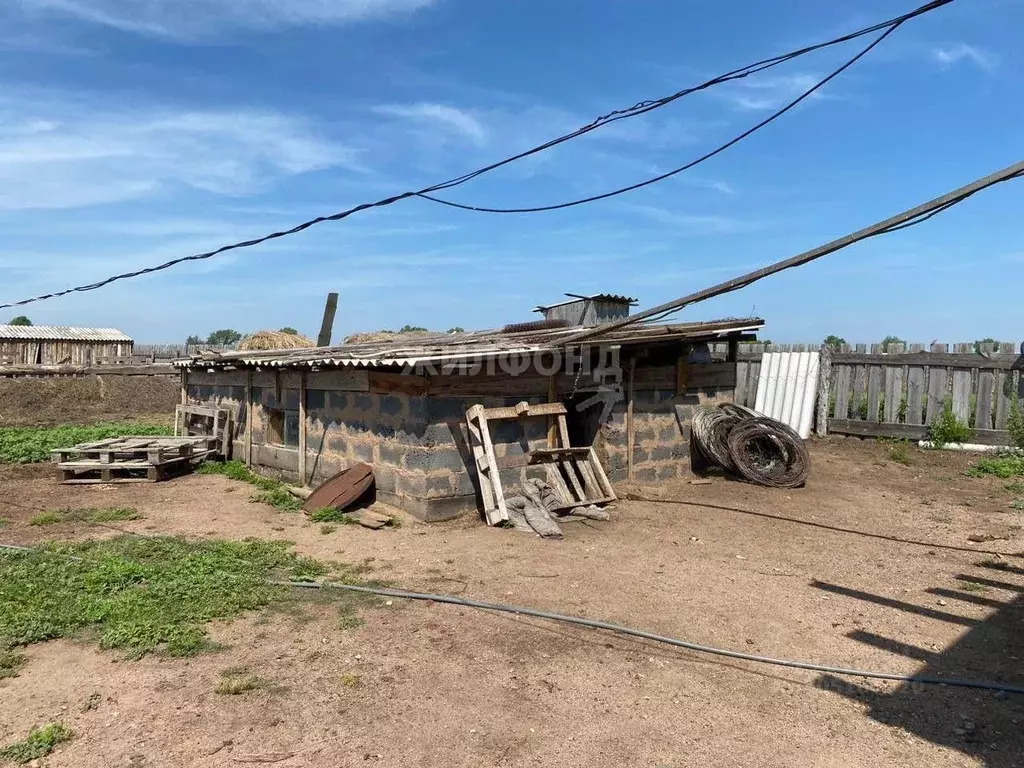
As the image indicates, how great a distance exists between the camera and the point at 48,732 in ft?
12.2

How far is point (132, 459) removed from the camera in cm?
1209

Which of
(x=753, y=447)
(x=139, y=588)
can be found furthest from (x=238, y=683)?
(x=753, y=447)

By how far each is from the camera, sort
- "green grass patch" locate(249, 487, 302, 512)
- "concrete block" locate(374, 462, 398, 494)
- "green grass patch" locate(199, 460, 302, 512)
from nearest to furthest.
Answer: "concrete block" locate(374, 462, 398, 494) < "green grass patch" locate(249, 487, 302, 512) < "green grass patch" locate(199, 460, 302, 512)

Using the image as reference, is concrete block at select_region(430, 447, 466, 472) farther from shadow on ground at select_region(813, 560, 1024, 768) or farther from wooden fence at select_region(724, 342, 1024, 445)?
wooden fence at select_region(724, 342, 1024, 445)

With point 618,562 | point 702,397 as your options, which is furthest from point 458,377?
point 702,397

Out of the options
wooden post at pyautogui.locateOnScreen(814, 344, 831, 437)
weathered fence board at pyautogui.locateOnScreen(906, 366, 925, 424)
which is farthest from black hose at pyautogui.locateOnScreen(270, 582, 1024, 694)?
wooden post at pyautogui.locateOnScreen(814, 344, 831, 437)

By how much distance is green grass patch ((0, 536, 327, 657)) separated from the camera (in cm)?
501

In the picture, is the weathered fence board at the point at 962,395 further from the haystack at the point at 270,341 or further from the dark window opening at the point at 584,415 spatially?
the haystack at the point at 270,341

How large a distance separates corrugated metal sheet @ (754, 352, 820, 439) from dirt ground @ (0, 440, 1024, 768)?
6.89m

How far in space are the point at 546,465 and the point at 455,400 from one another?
172 centimetres

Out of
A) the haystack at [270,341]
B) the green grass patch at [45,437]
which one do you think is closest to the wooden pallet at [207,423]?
the green grass patch at [45,437]

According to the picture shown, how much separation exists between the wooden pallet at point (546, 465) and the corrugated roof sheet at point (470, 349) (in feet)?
2.90

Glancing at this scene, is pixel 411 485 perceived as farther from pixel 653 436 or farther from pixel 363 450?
pixel 653 436

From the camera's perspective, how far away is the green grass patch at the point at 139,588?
5008 millimetres
